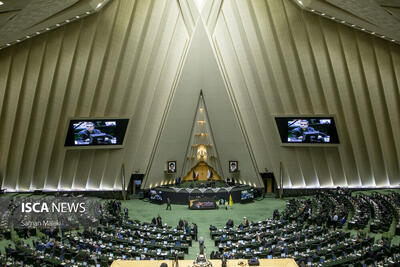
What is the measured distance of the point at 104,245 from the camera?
51.8 feet

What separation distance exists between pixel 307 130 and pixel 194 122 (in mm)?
11286

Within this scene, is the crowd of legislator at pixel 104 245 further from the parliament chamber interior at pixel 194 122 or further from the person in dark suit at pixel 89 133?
the person in dark suit at pixel 89 133

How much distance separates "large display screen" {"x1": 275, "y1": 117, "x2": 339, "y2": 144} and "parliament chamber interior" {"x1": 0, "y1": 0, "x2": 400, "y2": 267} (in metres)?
0.10

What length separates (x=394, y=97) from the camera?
23875 millimetres

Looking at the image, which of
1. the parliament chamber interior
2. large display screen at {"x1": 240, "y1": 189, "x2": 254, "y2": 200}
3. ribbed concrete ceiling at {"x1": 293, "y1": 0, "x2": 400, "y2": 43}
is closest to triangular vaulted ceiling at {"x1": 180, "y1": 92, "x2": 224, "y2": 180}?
the parliament chamber interior

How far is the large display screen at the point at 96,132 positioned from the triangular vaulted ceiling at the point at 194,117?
4.07 metres

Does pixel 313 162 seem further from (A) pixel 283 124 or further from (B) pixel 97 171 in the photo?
(B) pixel 97 171

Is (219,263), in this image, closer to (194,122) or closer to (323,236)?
(323,236)

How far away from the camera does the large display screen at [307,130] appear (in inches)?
1024

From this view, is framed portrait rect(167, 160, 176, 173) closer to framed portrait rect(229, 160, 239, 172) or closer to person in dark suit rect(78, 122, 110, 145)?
framed portrait rect(229, 160, 239, 172)

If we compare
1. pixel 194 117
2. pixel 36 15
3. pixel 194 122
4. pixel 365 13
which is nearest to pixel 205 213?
pixel 194 117

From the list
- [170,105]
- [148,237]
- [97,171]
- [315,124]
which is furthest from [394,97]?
[97,171]

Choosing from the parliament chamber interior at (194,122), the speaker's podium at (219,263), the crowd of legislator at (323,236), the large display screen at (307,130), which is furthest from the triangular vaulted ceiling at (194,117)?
the speaker's podium at (219,263)

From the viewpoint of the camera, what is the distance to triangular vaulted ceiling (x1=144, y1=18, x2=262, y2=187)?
92.3 ft
